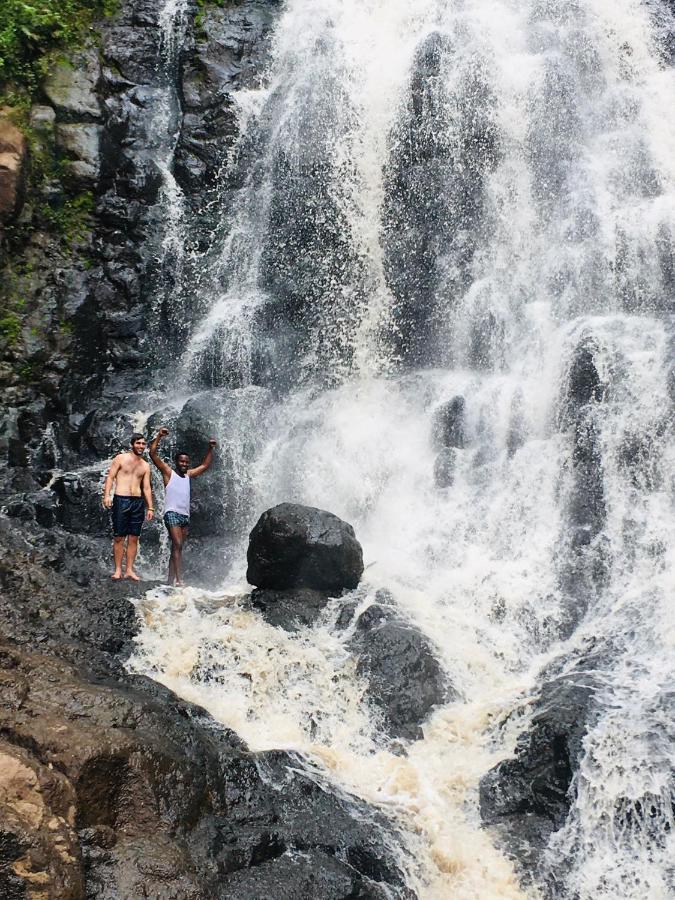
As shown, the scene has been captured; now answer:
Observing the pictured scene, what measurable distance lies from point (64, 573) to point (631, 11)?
53.2 feet

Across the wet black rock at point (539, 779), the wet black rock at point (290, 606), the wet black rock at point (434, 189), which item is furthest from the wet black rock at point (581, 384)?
the wet black rock at point (539, 779)

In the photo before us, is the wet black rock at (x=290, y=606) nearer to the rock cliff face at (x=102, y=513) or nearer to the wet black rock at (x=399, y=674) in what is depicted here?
the wet black rock at (x=399, y=674)

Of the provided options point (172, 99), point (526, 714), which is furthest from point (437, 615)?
point (172, 99)

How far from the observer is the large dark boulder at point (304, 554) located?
949 centimetres

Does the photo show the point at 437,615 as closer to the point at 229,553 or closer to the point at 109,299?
the point at 229,553

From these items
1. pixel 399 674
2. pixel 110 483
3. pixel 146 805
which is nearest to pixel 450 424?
pixel 399 674

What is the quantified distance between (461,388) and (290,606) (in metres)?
5.09

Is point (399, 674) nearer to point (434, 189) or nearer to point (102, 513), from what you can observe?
point (102, 513)

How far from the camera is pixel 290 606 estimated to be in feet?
30.4

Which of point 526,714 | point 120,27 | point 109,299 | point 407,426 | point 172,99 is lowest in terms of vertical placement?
point 526,714

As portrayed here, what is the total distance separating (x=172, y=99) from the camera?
56.5 ft

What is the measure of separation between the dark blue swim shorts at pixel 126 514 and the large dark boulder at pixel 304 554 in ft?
5.00

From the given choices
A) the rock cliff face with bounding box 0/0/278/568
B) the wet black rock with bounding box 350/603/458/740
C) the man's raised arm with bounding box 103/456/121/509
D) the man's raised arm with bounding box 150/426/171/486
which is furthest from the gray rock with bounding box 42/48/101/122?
the wet black rock with bounding box 350/603/458/740

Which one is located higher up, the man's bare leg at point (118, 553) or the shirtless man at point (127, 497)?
the shirtless man at point (127, 497)
